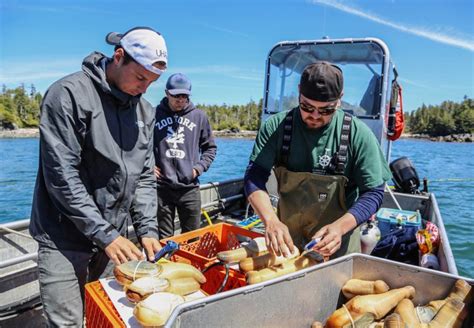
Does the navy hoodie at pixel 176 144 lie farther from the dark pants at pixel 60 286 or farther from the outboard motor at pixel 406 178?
the outboard motor at pixel 406 178

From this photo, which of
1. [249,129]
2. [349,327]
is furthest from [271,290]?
[249,129]

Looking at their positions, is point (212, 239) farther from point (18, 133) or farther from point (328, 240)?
point (18, 133)

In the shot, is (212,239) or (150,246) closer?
(150,246)

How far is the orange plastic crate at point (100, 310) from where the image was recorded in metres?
1.40

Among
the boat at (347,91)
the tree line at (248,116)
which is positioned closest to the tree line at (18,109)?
the tree line at (248,116)

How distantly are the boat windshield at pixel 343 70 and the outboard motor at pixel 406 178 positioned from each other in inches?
58.1

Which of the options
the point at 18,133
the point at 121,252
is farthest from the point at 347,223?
the point at 18,133

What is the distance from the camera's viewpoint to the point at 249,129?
80938 mm

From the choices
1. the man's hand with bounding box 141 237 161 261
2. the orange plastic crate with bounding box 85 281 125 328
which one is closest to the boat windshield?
the man's hand with bounding box 141 237 161 261

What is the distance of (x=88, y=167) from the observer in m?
1.94

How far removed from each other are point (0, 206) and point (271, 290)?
1643 cm

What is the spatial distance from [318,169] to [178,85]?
2284 mm

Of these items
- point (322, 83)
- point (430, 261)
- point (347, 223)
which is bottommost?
point (430, 261)

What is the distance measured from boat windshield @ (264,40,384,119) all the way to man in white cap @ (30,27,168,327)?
3928 mm
